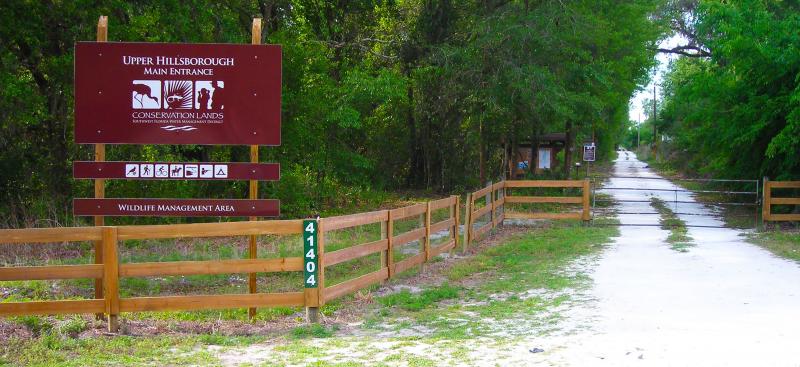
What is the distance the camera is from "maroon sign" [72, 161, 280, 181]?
27.0 feet

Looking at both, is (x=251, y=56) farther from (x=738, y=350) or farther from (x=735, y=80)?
(x=735, y=80)

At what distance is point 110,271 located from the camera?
23.5 feet

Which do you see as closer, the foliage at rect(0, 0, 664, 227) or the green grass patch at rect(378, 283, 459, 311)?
the green grass patch at rect(378, 283, 459, 311)

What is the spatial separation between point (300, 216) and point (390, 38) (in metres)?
8.96

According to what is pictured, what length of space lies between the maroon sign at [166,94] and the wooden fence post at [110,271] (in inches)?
58.6

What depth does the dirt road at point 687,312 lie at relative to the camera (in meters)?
6.15

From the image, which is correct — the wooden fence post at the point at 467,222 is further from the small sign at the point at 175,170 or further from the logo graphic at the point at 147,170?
the logo graphic at the point at 147,170

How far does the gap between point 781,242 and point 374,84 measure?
11.7 metres

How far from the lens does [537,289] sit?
9875mm

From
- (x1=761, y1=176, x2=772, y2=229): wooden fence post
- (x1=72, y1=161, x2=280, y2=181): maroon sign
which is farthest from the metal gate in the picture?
(x1=72, y1=161, x2=280, y2=181): maroon sign

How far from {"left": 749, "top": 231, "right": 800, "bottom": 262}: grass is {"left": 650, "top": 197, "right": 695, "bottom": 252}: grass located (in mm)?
1410

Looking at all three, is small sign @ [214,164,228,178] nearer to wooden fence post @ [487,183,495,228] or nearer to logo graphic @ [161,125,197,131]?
logo graphic @ [161,125,197,131]

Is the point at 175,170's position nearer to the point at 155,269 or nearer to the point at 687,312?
the point at 155,269

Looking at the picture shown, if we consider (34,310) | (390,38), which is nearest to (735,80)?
(390,38)
